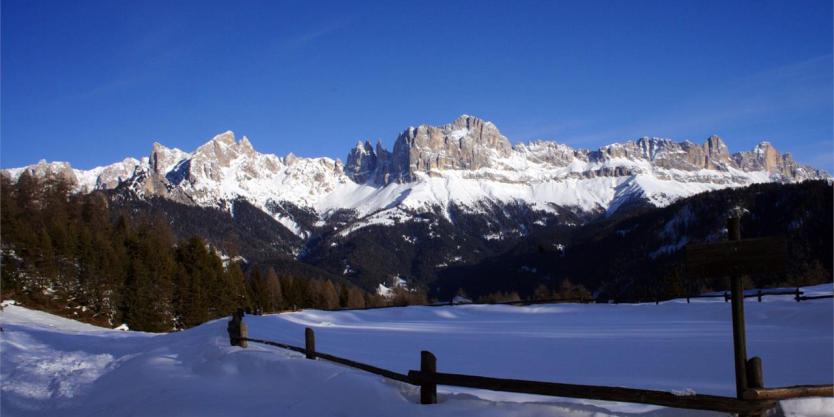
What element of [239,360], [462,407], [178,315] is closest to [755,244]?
[462,407]

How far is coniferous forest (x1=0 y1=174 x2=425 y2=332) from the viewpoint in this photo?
153 feet

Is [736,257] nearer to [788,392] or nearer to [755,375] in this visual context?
[755,375]

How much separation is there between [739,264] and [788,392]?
1241 mm

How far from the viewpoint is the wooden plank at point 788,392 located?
5.75m

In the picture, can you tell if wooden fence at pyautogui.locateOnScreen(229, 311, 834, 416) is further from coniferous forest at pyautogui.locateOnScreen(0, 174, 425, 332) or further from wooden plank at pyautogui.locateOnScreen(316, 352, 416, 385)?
coniferous forest at pyautogui.locateOnScreen(0, 174, 425, 332)

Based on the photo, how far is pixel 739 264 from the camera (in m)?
6.14

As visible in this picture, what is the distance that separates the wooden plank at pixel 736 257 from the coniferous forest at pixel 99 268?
39.9 m

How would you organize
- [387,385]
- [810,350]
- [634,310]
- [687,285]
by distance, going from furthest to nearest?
[687,285] < [634,310] < [810,350] < [387,385]

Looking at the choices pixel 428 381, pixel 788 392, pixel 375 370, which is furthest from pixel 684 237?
pixel 788 392

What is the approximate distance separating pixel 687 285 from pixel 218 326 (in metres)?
94.3

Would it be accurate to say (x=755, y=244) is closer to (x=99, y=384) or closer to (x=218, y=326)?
(x=99, y=384)

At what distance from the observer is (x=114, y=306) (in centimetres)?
4981

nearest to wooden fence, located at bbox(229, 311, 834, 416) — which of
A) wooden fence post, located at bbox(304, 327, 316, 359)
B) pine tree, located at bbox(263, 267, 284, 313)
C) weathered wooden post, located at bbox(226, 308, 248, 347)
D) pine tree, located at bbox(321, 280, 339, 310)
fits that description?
wooden fence post, located at bbox(304, 327, 316, 359)

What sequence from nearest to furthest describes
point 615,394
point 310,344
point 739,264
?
point 739,264
point 615,394
point 310,344
